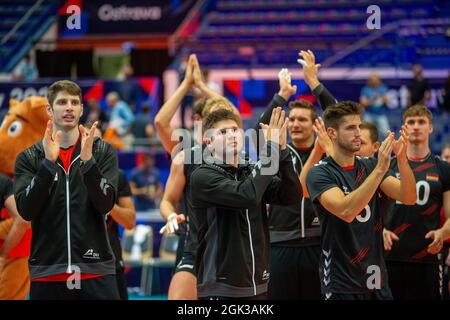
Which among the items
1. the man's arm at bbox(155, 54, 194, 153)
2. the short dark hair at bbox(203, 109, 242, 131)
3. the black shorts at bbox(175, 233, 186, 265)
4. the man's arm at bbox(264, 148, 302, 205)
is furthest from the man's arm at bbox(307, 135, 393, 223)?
the man's arm at bbox(155, 54, 194, 153)

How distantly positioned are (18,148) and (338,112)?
315 centimetres

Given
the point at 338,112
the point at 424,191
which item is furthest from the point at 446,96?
the point at 338,112

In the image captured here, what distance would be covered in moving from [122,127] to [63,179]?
38.0 feet

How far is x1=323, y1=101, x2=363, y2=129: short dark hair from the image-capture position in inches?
230

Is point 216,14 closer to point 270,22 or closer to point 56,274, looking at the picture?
point 270,22

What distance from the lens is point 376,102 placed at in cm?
1541

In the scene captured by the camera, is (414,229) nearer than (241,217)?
No

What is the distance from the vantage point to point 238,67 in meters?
19.8

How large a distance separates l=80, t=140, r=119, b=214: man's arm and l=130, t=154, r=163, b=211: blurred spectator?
8905mm

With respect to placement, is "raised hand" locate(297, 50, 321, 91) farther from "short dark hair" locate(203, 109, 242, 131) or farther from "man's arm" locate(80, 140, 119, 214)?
"man's arm" locate(80, 140, 119, 214)

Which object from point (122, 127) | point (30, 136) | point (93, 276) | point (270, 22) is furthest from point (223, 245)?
point (270, 22)

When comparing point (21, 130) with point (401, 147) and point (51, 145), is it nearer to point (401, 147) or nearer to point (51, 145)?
point (51, 145)

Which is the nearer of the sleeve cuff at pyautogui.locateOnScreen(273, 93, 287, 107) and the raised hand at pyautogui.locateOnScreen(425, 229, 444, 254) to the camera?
the sleeve cuff at pyautogui.locateOnScreen(273, 93, 287, 107)

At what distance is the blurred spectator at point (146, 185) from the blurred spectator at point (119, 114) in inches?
98.3
